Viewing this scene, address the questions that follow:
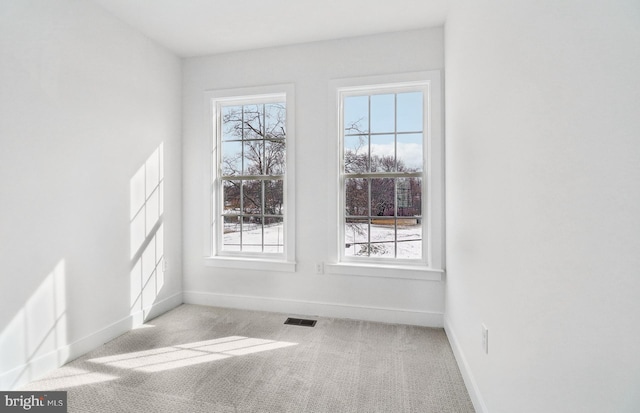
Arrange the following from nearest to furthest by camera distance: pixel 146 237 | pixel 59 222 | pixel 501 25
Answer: pixel 501 25 → pixel 59 222 → pixel 146 237

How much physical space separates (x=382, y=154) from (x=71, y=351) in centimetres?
315

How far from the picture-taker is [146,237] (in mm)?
3068

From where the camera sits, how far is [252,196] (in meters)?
3.50

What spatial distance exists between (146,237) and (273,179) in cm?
142

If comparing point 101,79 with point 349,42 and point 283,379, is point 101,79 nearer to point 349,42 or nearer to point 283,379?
point 349,42

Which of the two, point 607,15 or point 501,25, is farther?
point 501,25

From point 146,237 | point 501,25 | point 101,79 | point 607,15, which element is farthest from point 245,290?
point 607,15

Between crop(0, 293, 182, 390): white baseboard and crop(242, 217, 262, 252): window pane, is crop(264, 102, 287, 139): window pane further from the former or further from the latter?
crop(0, 293, 182, 390): white baseboard

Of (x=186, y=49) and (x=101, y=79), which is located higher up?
(x=186, y=49)

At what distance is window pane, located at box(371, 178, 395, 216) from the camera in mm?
3123

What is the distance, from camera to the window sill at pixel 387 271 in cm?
291

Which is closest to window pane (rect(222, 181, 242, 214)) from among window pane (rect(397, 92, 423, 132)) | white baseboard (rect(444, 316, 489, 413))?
window pane (rect(397, 92, 423, 132))

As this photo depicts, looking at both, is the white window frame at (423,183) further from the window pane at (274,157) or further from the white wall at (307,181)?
the window pane at (274,157)

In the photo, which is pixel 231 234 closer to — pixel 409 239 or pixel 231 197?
pixel 231 197
